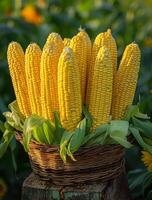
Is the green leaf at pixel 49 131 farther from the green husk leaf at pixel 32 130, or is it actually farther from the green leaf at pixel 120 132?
the green leaf at pixel 120 132

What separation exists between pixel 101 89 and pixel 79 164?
313mm

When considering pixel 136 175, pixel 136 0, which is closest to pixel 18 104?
pixel 136 175

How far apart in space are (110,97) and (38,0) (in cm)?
447

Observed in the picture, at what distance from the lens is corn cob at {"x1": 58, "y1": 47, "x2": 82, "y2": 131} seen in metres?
2.36

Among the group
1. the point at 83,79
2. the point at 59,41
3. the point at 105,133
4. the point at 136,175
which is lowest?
the point at 136,175

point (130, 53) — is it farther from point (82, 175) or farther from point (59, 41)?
point (82, 175)

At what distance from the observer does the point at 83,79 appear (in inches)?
98.8

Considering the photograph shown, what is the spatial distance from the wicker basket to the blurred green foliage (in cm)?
114

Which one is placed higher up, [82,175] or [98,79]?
[98,79]

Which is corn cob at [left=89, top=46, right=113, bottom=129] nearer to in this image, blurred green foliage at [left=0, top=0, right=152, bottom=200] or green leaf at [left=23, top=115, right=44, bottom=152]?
green leaf at [left=23, top=115, right=44, bottom=152]

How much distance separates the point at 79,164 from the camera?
2.45m

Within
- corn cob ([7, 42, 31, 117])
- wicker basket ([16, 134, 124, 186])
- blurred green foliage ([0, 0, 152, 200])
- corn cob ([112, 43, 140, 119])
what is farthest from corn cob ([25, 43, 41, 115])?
blurred green foliage ([0, 0, 152, 200])

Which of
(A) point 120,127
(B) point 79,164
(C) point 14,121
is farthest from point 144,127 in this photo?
(C) point 14,121

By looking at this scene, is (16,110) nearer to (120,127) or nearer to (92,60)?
(92,60)
